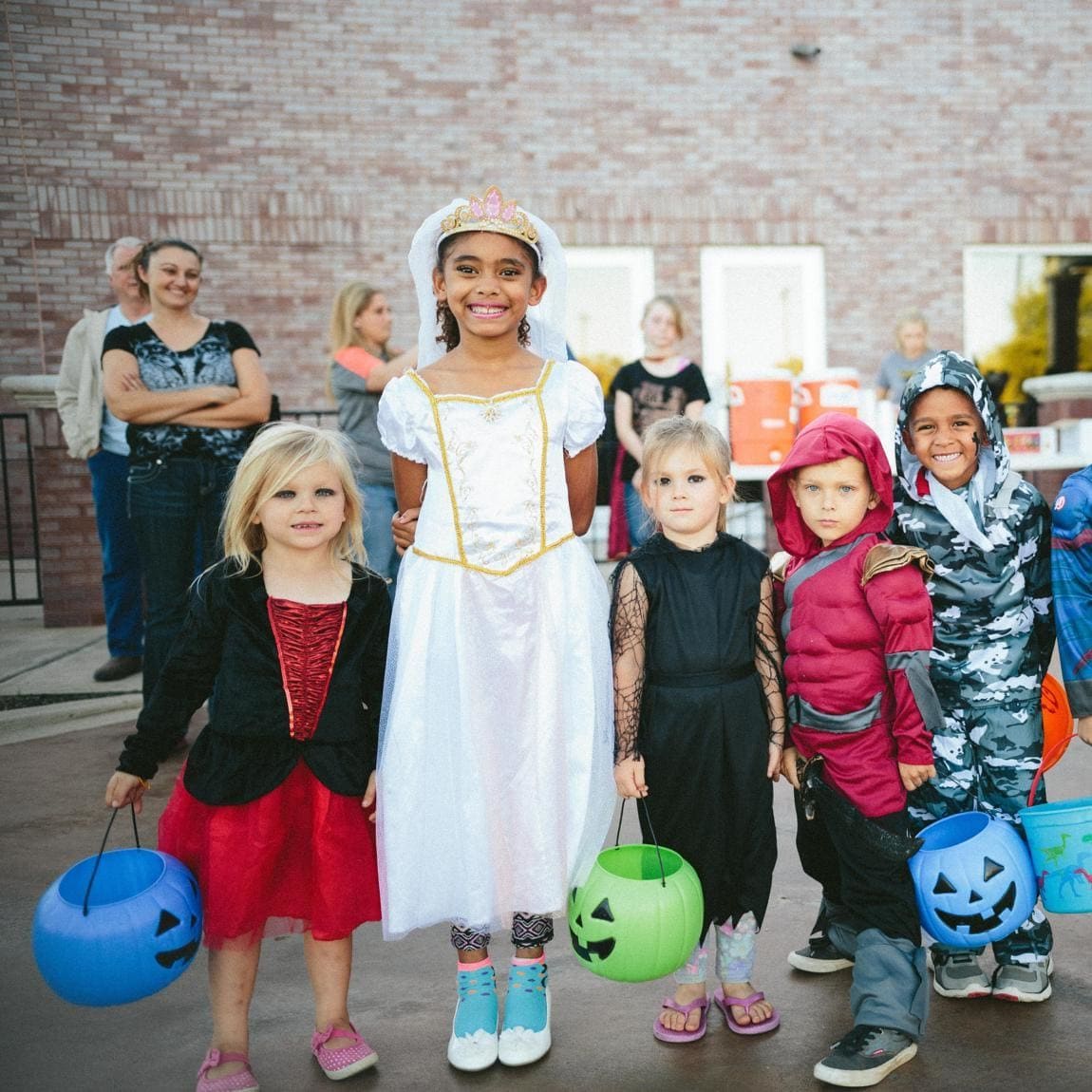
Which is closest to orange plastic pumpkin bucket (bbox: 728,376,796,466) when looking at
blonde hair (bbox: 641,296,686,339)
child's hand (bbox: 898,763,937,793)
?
blonde hair (bbox: 641,296,686,339)

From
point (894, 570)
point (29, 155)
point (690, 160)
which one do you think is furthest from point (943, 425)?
point (29, 155)

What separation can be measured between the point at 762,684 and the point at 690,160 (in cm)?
898

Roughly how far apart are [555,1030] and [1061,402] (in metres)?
7.52

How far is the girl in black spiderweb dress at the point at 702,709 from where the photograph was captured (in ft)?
8.83

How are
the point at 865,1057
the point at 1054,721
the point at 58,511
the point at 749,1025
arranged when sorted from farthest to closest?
the point at 58,511
the point at 1054,721
the point at 749,1025
the point at 865,1057

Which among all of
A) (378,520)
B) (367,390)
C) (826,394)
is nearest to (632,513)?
(378,520)

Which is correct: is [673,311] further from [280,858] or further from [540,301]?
[280,858]

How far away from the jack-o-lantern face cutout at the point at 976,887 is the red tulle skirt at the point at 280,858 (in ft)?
4.06

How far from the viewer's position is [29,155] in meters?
9.92

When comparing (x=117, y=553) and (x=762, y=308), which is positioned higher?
(x=762, y=308)

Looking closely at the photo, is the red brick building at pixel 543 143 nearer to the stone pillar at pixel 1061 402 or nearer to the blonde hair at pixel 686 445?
the stone pillar at pixel 1061 402

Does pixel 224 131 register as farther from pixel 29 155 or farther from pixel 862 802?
pixel 862 802

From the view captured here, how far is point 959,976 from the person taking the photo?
9.55 feet

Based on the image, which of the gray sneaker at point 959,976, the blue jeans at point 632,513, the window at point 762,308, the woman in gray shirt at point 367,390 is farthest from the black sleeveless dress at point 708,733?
the window at point 762,308
